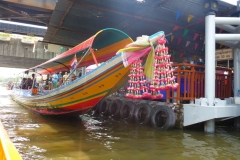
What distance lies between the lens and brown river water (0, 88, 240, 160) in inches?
159

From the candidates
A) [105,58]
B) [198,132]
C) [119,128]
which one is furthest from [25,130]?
[198,132]

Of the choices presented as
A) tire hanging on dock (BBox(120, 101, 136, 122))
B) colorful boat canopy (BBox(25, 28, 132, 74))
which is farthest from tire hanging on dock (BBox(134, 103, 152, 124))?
colorful boat canopy (BBox(25, 28, 132, 74))

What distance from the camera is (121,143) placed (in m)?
4.88

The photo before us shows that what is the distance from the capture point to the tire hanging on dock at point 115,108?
8.70m

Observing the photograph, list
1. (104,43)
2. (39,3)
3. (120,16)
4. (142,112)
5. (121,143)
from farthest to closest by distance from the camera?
(39,3), (120,16), (142,112), (104,43), (121,143)

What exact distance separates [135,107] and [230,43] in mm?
4009

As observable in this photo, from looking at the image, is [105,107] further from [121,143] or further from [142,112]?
[121,143]

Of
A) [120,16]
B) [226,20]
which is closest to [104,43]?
[120,16]

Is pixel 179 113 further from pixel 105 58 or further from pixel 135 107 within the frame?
pixel 105 58

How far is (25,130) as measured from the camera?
5984 mm

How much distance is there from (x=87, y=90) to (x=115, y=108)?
3.14 metres

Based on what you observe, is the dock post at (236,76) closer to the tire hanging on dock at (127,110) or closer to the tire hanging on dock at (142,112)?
the tire hanging on dock at (142,112)

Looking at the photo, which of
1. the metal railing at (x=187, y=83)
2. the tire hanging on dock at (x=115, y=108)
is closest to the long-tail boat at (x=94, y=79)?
the metal railing at (x=187, y=83)

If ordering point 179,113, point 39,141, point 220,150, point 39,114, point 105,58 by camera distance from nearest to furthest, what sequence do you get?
point 220,150 < point 39,141 < point 179,113 < point 105,58 < point 39,114
